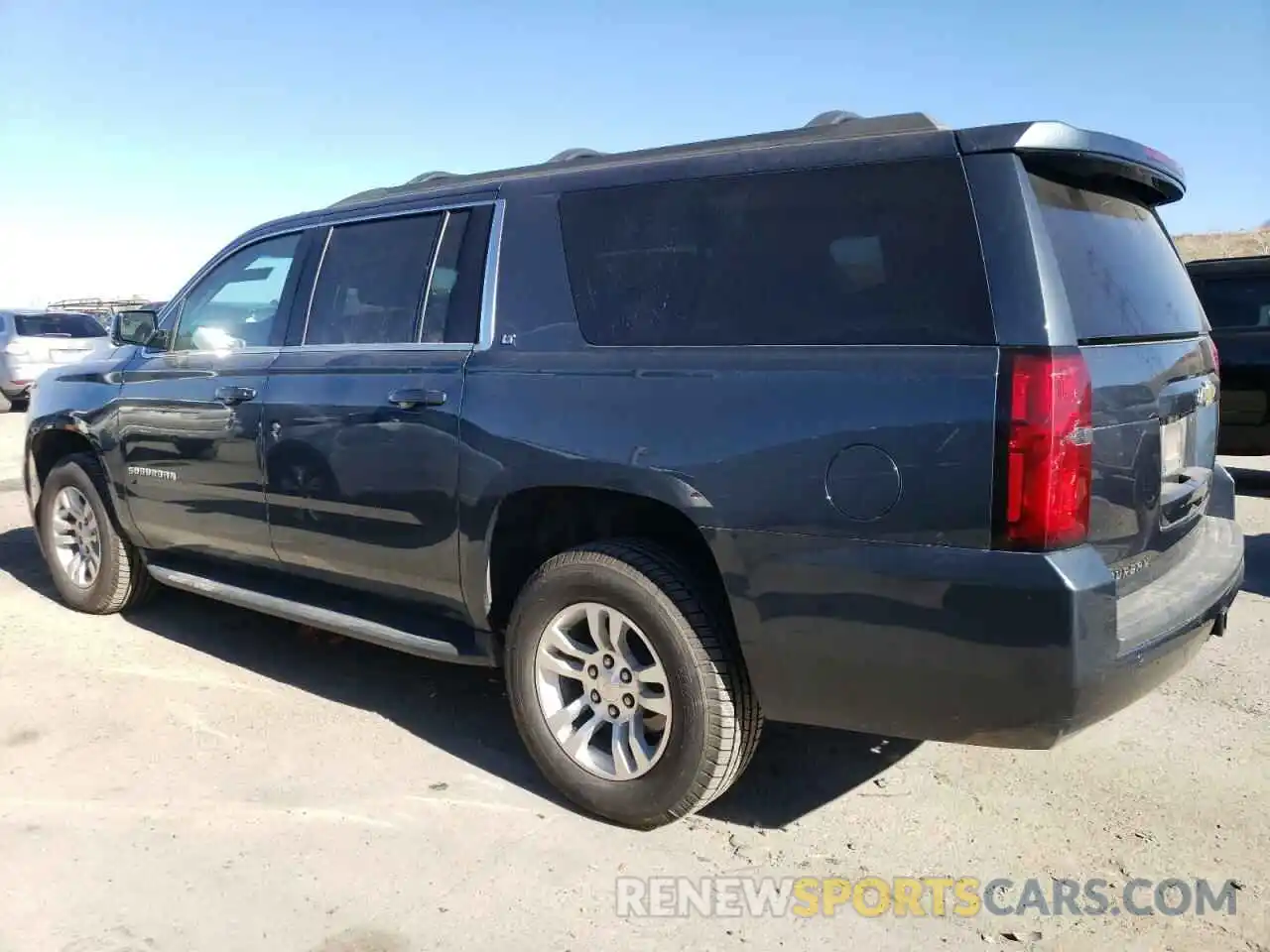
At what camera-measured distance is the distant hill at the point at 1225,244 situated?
39594 mm

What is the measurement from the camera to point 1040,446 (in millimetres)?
2479

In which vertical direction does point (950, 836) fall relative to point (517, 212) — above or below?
below

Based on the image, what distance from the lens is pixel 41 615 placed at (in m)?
5.55

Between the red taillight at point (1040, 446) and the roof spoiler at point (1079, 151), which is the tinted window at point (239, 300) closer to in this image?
the roof spoiler at point (1079, 151)

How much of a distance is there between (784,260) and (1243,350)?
5800 mm

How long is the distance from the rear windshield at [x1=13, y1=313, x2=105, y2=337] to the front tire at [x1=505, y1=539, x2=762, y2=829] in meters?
16.7

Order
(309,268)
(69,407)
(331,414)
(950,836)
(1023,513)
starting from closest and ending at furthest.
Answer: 1. (1023,513)
2. (950,836)
3. (331,414)
4. (309,268)
5. (69,407)

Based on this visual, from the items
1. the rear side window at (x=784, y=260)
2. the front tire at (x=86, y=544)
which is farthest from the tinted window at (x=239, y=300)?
the rear side window at (x=784, y=260)

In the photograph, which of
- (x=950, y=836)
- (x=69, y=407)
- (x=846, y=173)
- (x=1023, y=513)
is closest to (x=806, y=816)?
(x=950, y=836)

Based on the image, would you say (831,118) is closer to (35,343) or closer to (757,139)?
(757,139)

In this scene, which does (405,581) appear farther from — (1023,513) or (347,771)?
(1023,513)

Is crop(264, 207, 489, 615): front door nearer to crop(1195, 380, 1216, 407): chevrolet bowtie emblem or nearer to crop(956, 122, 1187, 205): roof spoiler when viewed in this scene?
crop(956, 122, 1187, 205): roof spoiler

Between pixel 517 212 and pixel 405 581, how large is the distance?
1.35 m

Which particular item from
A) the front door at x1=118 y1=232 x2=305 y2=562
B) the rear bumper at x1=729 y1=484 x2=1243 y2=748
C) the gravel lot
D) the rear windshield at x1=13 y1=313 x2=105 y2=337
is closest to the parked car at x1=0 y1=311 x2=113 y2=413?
the rear windshield at x1=13 y1=313 x2=105 y2=337
